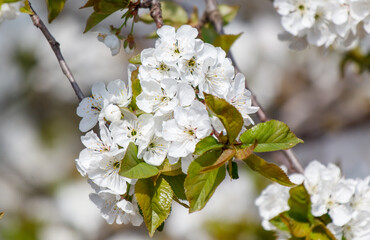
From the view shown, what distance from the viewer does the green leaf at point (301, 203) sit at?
2.95ft

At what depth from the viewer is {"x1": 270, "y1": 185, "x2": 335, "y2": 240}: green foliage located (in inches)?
34.4

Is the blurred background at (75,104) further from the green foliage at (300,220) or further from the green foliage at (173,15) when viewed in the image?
the green foliage at (300,220)

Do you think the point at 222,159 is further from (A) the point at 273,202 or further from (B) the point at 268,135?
(A) the point at 273,202

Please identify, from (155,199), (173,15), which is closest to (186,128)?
(155,199)

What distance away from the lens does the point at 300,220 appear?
35.5 inches

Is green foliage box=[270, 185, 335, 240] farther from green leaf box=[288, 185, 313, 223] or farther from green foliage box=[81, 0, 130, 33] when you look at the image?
green foliage box=[81, 0, 130, 33]

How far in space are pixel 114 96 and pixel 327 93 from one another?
234 centimetres

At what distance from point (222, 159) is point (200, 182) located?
0.16 feet

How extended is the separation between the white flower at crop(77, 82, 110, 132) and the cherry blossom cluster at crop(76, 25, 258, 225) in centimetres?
1

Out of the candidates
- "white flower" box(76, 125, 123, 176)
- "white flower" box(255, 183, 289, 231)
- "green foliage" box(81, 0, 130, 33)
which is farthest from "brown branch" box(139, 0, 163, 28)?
"white flower" box(255, 183, 289, 231)

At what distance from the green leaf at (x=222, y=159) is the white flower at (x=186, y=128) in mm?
37

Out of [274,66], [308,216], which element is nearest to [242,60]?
[274,66]

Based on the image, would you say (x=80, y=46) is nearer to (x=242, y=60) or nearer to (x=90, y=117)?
(x=242, y=60)

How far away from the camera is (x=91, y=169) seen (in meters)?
0.75
